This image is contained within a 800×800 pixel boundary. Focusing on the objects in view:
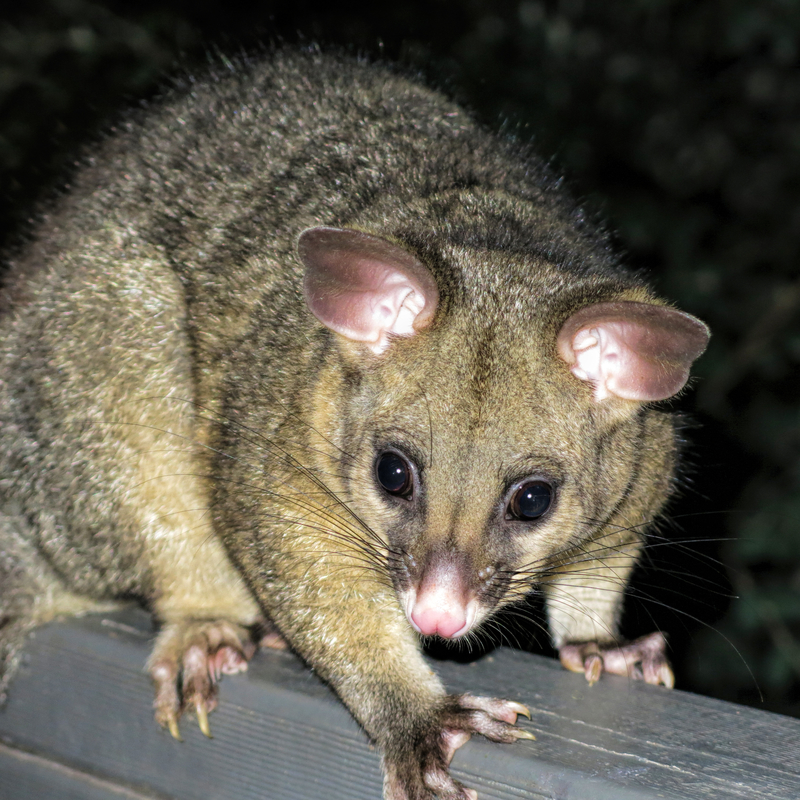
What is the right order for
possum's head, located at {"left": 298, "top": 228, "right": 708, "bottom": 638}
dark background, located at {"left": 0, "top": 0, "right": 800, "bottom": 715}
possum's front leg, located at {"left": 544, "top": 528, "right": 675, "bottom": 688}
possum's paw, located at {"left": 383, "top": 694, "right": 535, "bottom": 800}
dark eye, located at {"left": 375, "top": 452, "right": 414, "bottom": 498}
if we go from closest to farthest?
possum's paw, located at {"left": 383, "top": 694, "right": 535, "bottom": 800}, possum's head, located at {"left": 298, "top": 228, "right": 708, "bottom": 638}, dark eye, located at {"left": 375, "top": 452, "right": 414, "bottom": 498}, possum's front leg, located at {"left": 544, "top": 528, "right": 675, "bottom": 688}, dark background, located at {"left": 0, "top": 0, "right": 800, "bottom": 715}

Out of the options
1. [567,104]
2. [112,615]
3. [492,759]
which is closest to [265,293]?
[112,615]

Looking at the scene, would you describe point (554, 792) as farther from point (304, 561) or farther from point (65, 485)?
point (65, 485)

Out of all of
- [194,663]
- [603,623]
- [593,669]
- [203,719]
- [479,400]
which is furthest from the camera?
[603,623]

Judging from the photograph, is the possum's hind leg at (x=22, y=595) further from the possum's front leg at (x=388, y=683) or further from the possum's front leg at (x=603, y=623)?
the possum's front leg at (x=603, y=623)

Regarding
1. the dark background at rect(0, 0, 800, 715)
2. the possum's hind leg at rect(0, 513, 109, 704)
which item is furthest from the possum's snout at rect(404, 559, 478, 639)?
the dark background at rect(0, 0, 800, 715)

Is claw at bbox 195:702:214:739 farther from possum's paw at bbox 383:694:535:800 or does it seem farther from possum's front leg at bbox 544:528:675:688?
possum's front leg at bbox 544:528:675:688

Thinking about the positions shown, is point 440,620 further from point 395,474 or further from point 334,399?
point 334,399

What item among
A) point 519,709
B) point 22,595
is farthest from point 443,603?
point 22,595

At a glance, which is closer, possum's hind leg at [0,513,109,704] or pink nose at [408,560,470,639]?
pink nose at [408,560,470,639]
